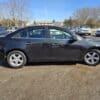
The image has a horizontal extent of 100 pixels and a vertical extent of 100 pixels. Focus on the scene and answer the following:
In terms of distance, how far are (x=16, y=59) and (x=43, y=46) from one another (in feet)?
3.47

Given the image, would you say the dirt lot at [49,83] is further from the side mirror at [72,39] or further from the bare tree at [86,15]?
the bare tree at [86,15]

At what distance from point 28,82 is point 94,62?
3256 mm

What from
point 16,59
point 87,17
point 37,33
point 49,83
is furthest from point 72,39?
point 87,17

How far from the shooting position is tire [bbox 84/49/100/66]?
8.46 metres

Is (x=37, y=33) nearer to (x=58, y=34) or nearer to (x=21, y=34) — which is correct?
(x=21, y=34)

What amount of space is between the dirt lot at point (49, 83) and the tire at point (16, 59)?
28 cm

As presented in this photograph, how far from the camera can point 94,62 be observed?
8.48 metres

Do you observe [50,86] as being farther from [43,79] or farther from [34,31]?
[34,31]

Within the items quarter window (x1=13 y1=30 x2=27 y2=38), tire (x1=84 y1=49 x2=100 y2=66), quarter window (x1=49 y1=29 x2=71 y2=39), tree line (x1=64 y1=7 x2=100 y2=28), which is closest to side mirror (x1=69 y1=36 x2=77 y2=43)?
quarter window (x1=49 y1=29 x2=71 y2=39)

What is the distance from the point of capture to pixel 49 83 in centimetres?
596

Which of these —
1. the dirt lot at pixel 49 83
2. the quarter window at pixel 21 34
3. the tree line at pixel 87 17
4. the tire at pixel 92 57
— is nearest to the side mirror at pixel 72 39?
the tire at pixel 92 57

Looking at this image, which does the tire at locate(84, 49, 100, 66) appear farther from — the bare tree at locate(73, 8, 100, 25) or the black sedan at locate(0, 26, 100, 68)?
the bare tree at locate(73, 8, 100, 25)

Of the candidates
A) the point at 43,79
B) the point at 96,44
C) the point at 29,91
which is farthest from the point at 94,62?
the point at 29,91

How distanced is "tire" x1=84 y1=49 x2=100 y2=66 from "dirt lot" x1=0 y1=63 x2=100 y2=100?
1.41ft
